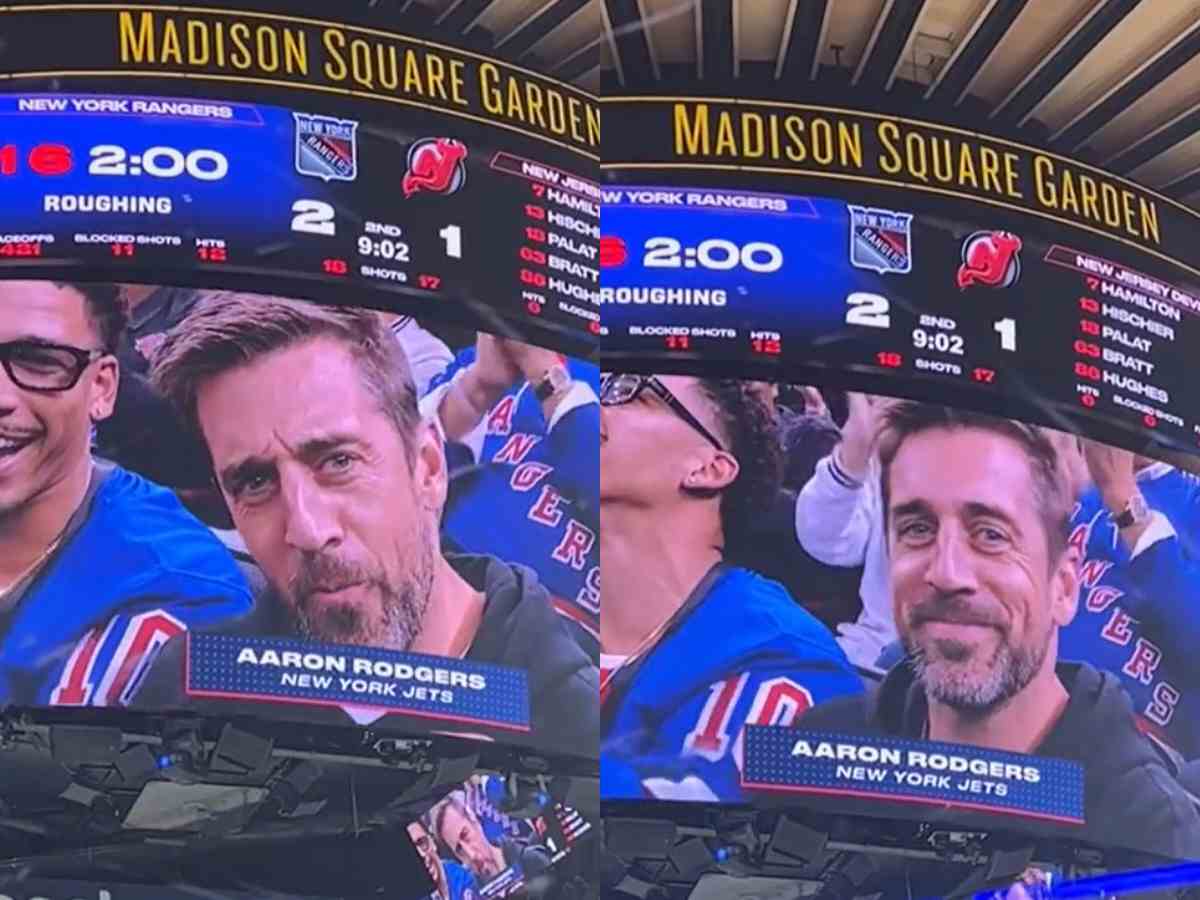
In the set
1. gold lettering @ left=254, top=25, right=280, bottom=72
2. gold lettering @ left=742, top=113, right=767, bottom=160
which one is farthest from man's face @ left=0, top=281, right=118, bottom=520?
gold lettering @ left=742, top=113, right=767, bottom=160

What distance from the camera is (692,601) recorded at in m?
11.6

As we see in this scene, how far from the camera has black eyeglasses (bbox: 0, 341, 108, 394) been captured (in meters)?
10.7

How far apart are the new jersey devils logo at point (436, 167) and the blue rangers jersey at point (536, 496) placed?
71cm

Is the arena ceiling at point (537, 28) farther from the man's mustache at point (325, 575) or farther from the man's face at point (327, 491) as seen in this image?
the man's mustache at point (325, 575)

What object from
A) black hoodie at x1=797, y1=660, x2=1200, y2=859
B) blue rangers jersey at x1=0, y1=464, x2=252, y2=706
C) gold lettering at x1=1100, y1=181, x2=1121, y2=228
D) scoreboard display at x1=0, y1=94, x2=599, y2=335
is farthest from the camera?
gold lettering at x1=1100, y1=181, x2=1121, y2=228

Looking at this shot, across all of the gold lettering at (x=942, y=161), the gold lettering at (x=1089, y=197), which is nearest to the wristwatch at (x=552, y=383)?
the gold lettering at (x=942, y=161)

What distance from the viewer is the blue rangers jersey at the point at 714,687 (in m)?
11.4

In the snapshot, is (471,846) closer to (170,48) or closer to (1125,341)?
(170,48)

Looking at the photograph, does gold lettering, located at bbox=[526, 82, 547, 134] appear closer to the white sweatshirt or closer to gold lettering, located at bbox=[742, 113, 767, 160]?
gold lettering, located at bbox=[742, 113, 767, 160]

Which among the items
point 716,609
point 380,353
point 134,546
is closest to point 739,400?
point 716,609

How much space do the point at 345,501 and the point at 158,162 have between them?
5.08ft

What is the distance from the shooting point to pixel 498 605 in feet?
37.0

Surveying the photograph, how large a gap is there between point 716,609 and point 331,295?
2132mm

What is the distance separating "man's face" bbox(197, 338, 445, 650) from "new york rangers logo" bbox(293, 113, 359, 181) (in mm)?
695
